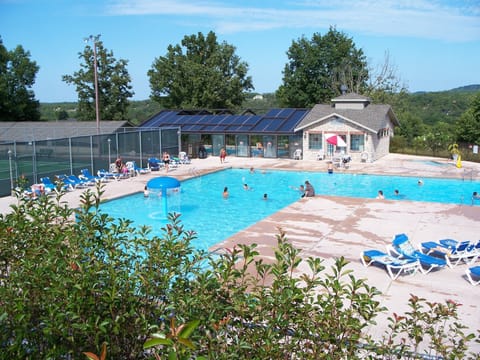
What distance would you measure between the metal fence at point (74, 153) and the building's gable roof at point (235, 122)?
→ 3413 millimetres

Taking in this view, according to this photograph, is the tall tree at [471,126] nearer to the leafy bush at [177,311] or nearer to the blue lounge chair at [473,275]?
the blue lounge chair at [473,275]

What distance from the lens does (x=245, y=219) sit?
19.9 meters

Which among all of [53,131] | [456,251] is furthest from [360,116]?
[456,251]

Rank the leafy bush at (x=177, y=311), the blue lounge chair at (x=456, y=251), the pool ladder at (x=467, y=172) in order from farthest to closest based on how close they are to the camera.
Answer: the pool ladder at (x=467, y=172)
the blue lounge chair at (x=456, y=251)
the leafy bush at (x=177, y=311)

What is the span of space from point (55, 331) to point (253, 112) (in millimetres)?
37032

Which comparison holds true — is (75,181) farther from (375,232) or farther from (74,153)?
(375,232)

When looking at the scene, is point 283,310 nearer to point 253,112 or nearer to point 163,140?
point 163,140

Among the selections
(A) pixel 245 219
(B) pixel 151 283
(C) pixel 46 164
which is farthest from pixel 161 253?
(C) pixel 46 164

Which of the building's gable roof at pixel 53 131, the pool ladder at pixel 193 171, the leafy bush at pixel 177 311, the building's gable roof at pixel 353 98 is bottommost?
the pool ladder at pixel 193 171

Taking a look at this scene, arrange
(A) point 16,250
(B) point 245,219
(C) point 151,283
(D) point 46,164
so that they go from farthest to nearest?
(D) point 46,164, (B) point 245,219, (A) point 16,250, (C) point 151,283

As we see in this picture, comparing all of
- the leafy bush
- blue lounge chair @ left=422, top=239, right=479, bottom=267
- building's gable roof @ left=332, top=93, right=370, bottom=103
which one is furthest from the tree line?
the leafy bush

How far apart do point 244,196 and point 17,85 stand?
128 ft

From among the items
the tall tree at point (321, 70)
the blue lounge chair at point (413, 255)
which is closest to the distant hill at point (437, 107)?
the tall tree at point (321, 70)

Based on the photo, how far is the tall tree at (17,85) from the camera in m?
50.8
